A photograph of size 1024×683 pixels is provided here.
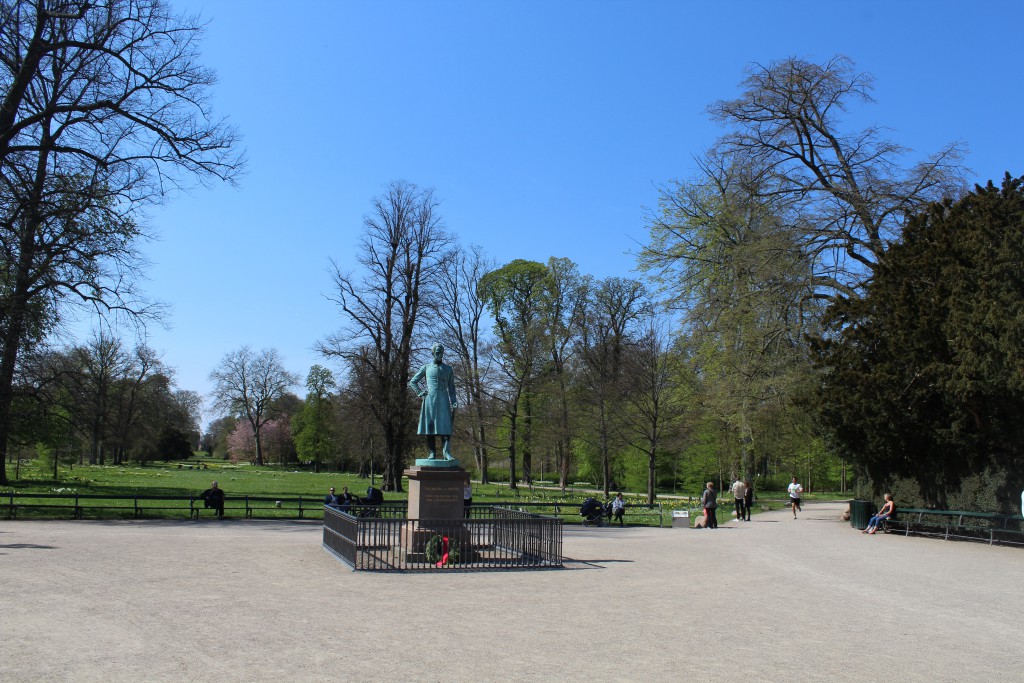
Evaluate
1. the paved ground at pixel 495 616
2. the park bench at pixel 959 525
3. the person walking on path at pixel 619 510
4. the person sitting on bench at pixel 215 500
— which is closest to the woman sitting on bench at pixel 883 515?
the park bench at pixel 959 525

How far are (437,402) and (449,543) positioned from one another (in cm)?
368

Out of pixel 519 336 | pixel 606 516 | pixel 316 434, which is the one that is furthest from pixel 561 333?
pixel 316 434

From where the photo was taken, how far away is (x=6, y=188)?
21.5 metres

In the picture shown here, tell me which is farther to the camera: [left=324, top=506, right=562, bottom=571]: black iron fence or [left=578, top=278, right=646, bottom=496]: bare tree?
[left=578, top=278, right=646, bottom=496]: bare tree

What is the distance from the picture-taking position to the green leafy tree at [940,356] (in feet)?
64.7

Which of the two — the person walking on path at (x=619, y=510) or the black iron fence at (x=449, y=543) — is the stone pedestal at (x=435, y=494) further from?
the person walking on path at (x=619, y=510)

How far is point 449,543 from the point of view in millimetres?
15742

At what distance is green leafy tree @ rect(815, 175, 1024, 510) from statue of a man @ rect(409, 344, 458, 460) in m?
12.3

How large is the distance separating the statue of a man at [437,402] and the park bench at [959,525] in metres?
13.8

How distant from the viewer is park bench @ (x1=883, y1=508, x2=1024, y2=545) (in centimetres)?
2141

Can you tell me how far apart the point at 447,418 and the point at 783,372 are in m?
14.5

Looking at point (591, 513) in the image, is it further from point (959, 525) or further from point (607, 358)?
point (607, 358)

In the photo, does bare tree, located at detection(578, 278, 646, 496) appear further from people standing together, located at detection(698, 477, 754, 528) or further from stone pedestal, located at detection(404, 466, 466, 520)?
stone pedestal, located at detection(404, 466, 466, 520)

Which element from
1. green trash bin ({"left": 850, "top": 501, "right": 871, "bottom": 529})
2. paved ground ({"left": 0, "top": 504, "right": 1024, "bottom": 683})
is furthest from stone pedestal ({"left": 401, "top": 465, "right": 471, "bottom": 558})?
green trash bin ({"left": 850, "top": 501, "right": 871, "bottom": 529})
